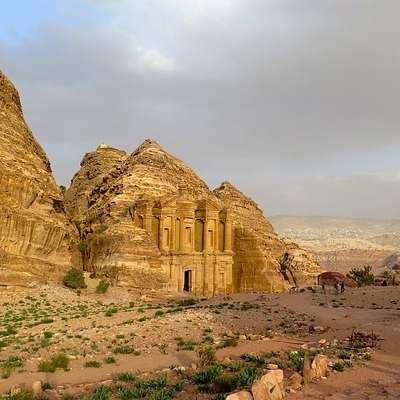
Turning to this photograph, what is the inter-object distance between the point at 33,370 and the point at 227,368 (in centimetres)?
548

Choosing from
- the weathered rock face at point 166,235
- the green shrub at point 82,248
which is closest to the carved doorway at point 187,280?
the weathered rock face at point 166,235

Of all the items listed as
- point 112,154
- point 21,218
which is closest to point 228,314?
point 21,218

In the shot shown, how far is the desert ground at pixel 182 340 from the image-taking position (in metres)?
10.4

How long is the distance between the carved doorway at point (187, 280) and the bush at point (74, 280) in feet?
43.2

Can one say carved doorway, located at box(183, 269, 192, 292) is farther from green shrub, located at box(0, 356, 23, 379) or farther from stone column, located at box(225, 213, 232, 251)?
green shrub, located at box(0, 356, 23, 379)

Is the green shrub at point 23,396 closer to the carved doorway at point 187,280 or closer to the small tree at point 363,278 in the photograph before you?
the carved doorway at point 187,280


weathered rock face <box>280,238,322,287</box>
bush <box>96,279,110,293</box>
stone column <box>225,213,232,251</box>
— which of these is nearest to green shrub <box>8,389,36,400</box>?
bush <box>96,279,110,293</box>

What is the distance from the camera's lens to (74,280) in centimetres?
3278

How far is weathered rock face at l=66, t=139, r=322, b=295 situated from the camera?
1475 inches

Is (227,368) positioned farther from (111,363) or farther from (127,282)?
(127,282)

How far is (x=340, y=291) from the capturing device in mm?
33125

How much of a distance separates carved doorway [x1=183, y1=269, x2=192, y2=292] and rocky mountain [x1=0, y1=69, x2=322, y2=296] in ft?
0.32

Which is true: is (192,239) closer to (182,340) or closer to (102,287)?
(102,287)

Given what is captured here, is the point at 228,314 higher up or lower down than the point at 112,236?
lower down
